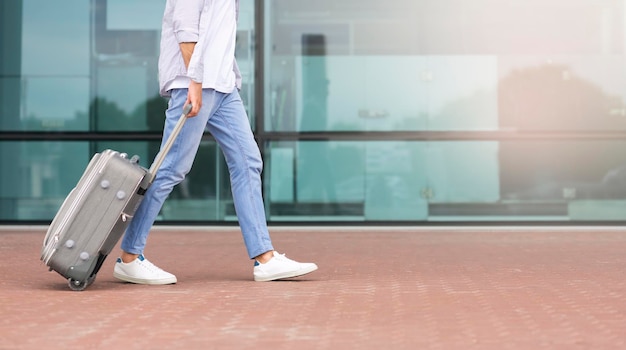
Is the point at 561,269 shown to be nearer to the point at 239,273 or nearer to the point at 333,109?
the point at 239,273

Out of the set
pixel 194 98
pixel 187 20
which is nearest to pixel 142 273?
pixel 194 98

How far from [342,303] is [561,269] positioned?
202 centimetres

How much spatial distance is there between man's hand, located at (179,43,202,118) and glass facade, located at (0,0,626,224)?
4.90 m

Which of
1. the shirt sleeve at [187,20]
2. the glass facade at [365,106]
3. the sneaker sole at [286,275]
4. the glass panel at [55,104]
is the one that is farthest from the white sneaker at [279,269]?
the glass panel at [55,104]

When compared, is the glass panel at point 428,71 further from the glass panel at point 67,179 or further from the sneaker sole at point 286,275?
the sneaker sole at point 286,275

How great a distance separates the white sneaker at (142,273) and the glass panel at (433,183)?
15.9 ft

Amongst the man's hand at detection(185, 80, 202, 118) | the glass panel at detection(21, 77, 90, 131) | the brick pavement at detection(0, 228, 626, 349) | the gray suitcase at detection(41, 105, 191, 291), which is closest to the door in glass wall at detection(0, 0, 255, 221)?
the glass panel at detection(21, 77, 90, 131)

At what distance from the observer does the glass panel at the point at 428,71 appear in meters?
10.1

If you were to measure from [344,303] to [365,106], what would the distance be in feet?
19.2

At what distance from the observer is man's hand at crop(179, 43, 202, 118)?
504cm

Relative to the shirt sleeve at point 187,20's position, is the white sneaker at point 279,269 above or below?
below

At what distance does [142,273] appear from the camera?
5.17 metres

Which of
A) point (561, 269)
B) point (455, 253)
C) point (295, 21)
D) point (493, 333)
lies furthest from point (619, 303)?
point (295, 21)

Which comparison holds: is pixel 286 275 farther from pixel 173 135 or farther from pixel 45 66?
pixel 45 66
